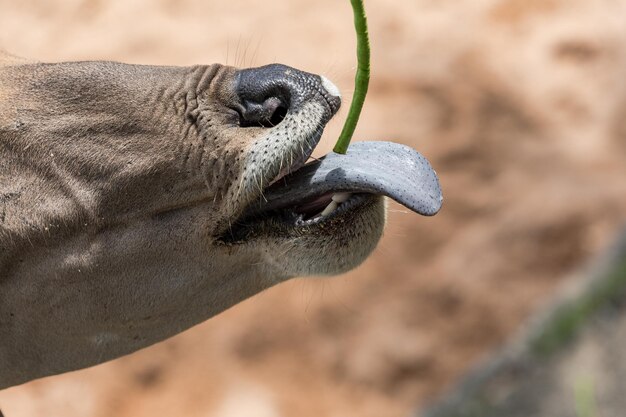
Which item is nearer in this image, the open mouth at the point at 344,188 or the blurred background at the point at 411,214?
the open mouth at the point at 344,188

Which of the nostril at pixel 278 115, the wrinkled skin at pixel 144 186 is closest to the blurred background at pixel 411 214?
the wrinkled skin at pixel 144 186

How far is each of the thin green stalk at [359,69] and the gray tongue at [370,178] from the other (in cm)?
6

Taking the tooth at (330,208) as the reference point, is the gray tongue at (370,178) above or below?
above

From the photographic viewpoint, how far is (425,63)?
8.37 m

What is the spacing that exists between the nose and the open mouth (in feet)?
0.50

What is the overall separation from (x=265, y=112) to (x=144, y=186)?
0.39 metres

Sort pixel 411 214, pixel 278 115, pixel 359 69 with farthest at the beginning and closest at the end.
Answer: pixel 411 214, pixel 278 115, pixel 359 69

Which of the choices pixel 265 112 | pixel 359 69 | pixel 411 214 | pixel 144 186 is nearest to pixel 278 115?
pixel 265 112

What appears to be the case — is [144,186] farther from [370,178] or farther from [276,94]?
[370,178]

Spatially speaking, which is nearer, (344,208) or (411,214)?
(344,208)

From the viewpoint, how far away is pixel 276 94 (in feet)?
9.89

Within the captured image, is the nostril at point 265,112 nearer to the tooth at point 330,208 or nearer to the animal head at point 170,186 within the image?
the animal head at point 170,186

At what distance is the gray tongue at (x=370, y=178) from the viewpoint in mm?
2975

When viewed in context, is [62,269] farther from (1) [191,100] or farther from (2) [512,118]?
(2) [512,118]
